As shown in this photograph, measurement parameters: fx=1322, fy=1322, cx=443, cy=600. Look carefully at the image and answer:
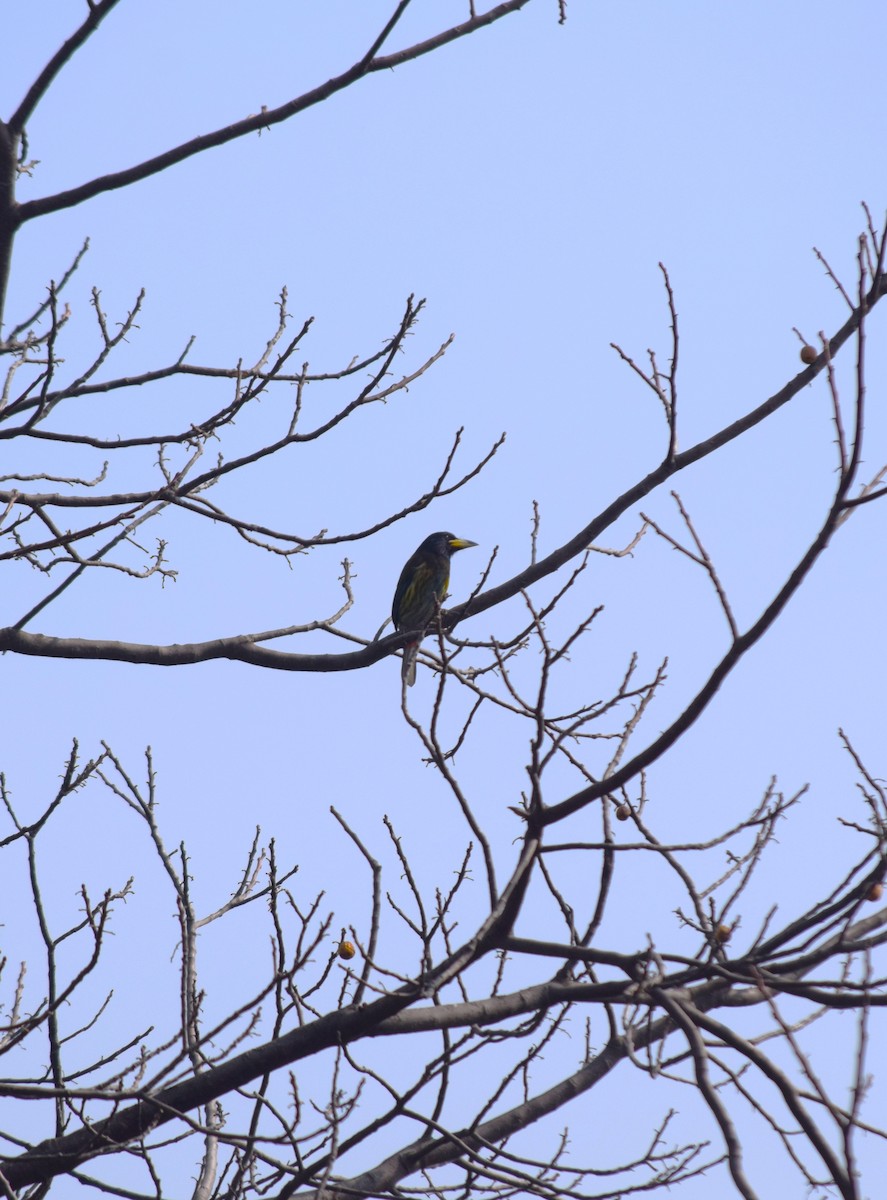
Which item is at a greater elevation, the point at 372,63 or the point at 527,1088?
the point at 372,63

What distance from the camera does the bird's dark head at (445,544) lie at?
9164 mm

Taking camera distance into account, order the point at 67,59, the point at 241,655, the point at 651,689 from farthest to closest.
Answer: the point at 241,655 < the point at 651,689 < the point at 67,59

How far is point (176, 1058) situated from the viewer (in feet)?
9.59

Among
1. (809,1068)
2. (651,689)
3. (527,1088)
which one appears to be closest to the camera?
(809,1068)

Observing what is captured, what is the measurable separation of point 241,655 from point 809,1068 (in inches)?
106

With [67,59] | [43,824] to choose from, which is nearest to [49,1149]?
[43,824]

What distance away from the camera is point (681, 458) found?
4008 mm

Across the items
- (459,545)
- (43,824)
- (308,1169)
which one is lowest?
(308,1169)

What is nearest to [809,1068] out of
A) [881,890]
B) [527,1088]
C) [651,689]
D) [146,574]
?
[881,890]

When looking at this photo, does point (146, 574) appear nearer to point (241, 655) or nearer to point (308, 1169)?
point (241, 655)

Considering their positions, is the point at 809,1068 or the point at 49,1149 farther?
the point at 49,1149

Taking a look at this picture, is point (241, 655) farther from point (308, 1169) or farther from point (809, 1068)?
point (809, 1068)

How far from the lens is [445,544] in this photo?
9203 millimetres

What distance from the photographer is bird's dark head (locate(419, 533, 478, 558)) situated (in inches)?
361
